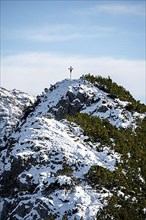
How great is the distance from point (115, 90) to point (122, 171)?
73.2ft

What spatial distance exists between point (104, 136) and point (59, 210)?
53.2ft

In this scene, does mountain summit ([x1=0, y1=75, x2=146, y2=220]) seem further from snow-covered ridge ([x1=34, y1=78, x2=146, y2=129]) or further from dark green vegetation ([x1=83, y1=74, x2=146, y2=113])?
dark green vegetation ([x1=83, y1=74, x2=146, y2=113])

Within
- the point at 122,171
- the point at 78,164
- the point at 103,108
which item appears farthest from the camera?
the point at 103,108

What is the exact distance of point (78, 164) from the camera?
42.8 m

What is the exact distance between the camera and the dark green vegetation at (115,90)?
6014 cm

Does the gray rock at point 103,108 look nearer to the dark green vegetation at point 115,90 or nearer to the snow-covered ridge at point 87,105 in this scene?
the snow-covered ridge at point 87,105

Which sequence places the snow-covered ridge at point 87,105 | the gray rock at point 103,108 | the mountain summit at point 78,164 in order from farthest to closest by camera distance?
the gray rock at point 103,108 → the snow-covered ridge at point 87,105 → the mountain summit at point 78,164

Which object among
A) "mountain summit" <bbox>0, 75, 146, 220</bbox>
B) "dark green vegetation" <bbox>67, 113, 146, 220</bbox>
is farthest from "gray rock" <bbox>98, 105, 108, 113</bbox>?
"dark green vegetation" <bbox>67, 113, 146, 220</bbox>

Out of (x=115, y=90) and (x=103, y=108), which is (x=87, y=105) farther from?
(x=115, y=90)

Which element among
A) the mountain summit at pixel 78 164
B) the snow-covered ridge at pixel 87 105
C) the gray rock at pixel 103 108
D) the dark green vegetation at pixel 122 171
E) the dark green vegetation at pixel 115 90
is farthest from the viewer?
the dark green vegetation at pixel 115 90

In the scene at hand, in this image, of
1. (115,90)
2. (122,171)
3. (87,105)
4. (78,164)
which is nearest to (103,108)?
(87,105)

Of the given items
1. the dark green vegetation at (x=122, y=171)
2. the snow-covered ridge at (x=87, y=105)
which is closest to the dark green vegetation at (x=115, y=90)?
the snow-covered ridge at (x=87, y=105)

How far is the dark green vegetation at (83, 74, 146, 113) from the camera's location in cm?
6014

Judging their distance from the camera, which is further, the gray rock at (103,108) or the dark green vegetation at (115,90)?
the dark green vegetation at (115,90)
